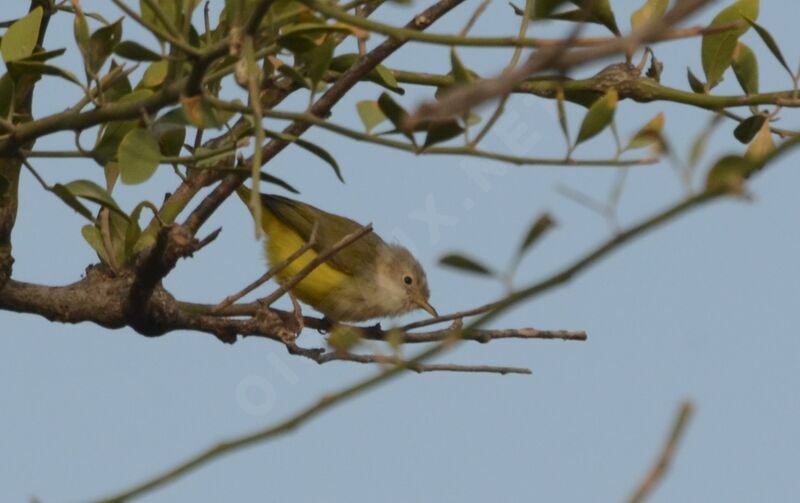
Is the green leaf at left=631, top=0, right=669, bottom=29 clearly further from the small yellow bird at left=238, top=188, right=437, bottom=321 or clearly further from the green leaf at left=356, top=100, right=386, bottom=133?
the small yellow bird at left=238, top=188, right=437, bottom=321

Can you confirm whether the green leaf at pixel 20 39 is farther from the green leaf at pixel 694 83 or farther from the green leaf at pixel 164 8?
the green leaf at pixel 694 83

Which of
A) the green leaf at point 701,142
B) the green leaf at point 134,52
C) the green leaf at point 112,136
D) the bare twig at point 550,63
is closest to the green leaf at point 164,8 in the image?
the green leaf at point 134,52

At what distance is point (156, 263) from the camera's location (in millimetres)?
2441

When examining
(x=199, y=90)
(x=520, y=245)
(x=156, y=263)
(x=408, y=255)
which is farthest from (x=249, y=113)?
(x=408, y=255)

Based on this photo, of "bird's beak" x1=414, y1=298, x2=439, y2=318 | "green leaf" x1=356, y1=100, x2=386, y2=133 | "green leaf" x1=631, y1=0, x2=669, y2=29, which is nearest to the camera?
"green leaf" x1=356, y1=100, x2=386, y2=133

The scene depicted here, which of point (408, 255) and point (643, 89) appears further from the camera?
point (408, 255)

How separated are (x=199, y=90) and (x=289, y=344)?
3.93ft

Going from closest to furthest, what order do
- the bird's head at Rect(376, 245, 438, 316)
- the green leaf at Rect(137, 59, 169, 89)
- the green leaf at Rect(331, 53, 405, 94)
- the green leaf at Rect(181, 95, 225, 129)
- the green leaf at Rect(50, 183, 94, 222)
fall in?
the green leaf at Rect(181, 95, 225, 129) < the green leaf at Rect(50, 183, 94, 222) < the green leaf at Rect(137, 59, 169, 89) < the green leaf at Rect(331, 53, 405, 94) < the bird's head at Rect(376, 245, 438, 316)

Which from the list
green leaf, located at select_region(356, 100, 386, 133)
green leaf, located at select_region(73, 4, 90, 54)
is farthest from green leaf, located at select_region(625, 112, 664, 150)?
green leaf, located at select_region(73, 4, 90, 54)

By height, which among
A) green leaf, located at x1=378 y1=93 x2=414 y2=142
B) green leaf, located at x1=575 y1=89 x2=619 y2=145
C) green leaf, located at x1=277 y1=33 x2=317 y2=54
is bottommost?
green leaf, located at x1=575 y1=89 x2=619 y2=145

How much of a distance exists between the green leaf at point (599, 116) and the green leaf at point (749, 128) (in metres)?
0.90

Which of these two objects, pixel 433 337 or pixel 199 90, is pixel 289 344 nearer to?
pixel 433 337

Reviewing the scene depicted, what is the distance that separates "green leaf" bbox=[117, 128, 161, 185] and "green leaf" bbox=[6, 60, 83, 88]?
162 millimetres

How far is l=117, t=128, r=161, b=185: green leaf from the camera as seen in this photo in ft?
6.39
